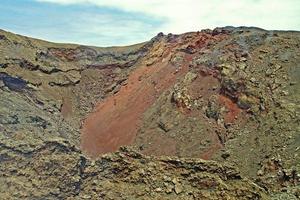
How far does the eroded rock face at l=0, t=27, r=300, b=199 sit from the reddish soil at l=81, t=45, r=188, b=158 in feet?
0.37

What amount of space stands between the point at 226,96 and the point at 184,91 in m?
3.13

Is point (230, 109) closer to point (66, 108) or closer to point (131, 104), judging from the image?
point (131, 104)

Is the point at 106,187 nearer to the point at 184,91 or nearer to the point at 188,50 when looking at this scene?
the point at 184,91

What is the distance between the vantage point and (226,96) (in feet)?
93.3

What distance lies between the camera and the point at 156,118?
30500mm

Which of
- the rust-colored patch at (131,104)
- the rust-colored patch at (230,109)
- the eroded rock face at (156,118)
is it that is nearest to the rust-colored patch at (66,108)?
the eroded rock face at (156,118)

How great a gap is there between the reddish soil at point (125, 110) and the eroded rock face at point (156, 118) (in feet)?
0.37

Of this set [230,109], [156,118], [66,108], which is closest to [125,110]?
[156,118]

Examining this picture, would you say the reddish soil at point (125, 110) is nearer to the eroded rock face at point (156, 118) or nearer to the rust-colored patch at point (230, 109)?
the eroded rock face at point (156, 118)

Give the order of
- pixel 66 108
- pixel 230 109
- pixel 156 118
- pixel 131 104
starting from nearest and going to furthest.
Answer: pixel 230 109 < pixel 156 118 < pixel 131 104 < pixel 66 108

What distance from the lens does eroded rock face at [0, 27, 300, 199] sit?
22.2 meters

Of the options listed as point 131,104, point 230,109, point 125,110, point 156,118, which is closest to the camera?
point 230,109

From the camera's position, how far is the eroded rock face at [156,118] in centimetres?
2225

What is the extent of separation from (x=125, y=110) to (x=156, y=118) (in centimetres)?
467
